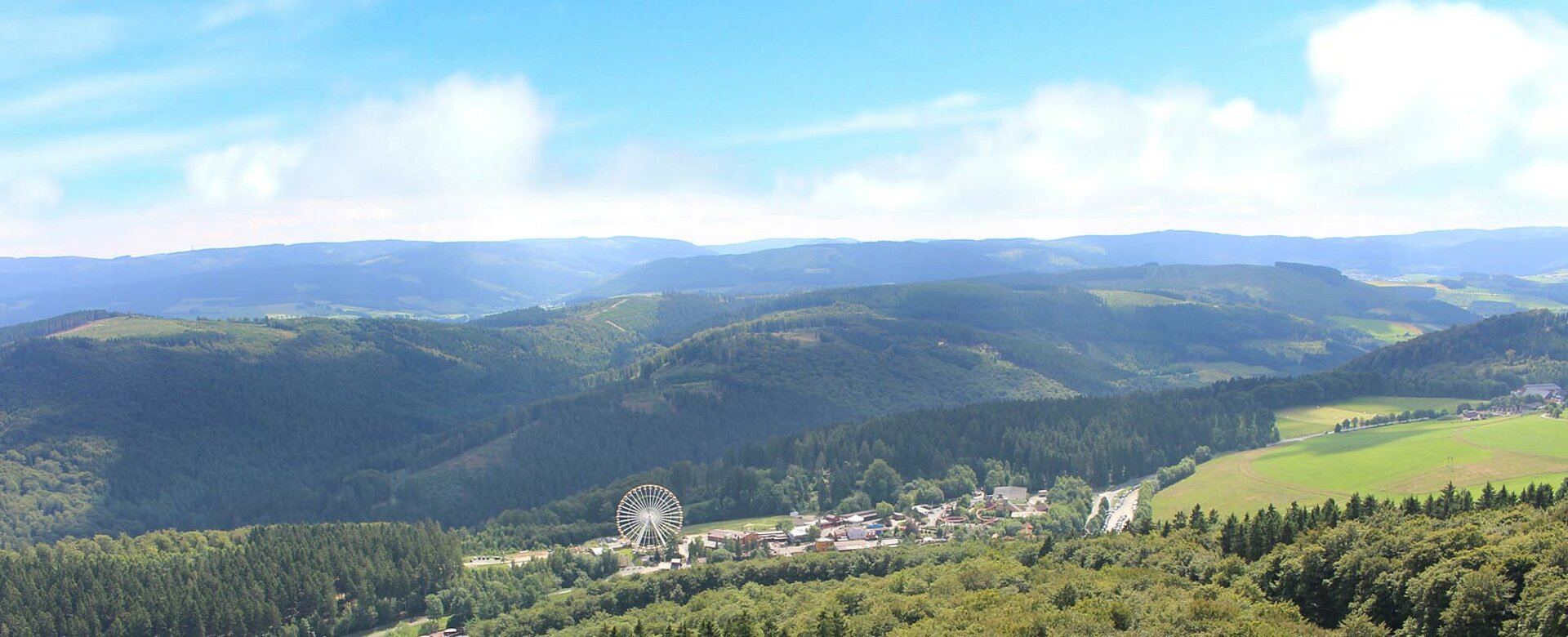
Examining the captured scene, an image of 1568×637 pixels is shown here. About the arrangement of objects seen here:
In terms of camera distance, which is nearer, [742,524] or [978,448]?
[742,524]

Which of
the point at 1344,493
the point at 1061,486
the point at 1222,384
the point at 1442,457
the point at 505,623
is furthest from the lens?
the point at 1222,384

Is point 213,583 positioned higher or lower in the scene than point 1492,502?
lower

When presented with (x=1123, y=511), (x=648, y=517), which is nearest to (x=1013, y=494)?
(x=1123, y=511)

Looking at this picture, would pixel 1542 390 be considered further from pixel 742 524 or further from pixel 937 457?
pixel 742 524

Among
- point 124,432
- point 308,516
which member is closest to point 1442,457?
point 308,516

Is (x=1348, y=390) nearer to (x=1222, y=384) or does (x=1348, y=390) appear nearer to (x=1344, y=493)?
(x=1222, y=384)

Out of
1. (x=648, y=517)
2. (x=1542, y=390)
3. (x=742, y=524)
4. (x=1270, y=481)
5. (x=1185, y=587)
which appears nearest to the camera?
(x=1185, y=587)
